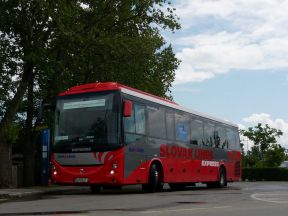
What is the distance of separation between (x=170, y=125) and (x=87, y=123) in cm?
446

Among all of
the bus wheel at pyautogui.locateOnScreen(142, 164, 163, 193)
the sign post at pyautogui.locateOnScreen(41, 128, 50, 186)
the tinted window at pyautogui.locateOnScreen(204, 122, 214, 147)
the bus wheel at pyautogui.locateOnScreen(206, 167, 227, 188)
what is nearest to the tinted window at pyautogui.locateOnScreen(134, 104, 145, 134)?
the bus wheel at pyautogui.locateOnScreen(142, 164, 163, 193)

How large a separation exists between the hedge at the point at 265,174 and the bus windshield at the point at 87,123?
37.4 m

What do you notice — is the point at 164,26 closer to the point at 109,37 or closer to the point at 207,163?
the point at 109,37

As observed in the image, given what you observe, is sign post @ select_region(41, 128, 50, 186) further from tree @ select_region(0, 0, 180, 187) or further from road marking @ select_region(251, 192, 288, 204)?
road marking @ select_region(251, 192, 288, 204)

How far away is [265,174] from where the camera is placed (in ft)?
181

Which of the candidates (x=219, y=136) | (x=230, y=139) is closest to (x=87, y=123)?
(x=219, y=136)

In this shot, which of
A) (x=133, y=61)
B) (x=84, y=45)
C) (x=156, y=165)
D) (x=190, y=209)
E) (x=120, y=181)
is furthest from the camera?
(x=133, y=61)

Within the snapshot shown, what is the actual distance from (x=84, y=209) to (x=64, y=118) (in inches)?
273

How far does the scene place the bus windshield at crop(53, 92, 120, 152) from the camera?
18.8 meters

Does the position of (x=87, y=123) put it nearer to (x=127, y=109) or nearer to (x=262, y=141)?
(x=127, y=109)

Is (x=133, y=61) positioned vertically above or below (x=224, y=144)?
above

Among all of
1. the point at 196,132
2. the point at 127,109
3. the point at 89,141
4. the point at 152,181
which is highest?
the point at 127,109

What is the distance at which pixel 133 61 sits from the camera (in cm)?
2906

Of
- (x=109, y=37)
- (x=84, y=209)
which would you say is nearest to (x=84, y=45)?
(x=109, y=37)
